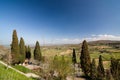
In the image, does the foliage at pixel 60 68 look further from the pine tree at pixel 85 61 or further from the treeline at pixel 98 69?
the pine tree at pixel 85 61

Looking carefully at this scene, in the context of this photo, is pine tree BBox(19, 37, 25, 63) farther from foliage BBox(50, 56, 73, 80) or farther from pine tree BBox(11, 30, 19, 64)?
foliage BBox(50, 56, 73, 80)

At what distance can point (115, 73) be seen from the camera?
3628 cm

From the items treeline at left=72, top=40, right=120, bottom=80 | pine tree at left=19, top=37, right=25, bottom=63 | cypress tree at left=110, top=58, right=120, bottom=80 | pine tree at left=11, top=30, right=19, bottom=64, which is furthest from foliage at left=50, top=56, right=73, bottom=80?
pine tree at left=19, top=37, right=25, bottom=63

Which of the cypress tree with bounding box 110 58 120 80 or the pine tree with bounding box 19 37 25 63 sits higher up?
the pine tree with bounding box 19 37 25 63

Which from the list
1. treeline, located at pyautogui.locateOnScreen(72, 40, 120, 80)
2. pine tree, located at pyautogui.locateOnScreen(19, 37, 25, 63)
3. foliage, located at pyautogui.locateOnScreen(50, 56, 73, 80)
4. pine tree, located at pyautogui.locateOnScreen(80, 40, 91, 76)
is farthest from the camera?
pine tree, located at pyautogui.locateOnScreen(19, 37, 25, 63)

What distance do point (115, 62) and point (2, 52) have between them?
98.2 ft

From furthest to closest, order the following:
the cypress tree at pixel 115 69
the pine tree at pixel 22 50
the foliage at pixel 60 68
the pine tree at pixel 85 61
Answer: the pine tree at pixel 22 50
the pine tree at pixel 85 61
the cypress tree at pixel 115 69
the foliage at pixel 60 68

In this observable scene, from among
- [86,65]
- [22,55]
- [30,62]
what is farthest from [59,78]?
[30,62]

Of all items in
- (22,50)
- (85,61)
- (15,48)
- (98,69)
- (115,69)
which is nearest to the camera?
(115,69)

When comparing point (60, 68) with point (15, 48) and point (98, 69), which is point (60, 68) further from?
point (15, 48)

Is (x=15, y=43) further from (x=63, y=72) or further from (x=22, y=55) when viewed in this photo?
(x=63, y=72)

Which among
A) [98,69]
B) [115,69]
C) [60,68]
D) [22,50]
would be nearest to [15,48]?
[22,50]

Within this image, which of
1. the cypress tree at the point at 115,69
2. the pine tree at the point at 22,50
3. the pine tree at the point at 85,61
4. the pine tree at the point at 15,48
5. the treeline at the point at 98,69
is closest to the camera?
the cypress tree at the point at 115,69

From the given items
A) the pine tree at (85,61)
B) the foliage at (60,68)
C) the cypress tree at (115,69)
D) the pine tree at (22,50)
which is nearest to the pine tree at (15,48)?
the pine tree at (22,50)
